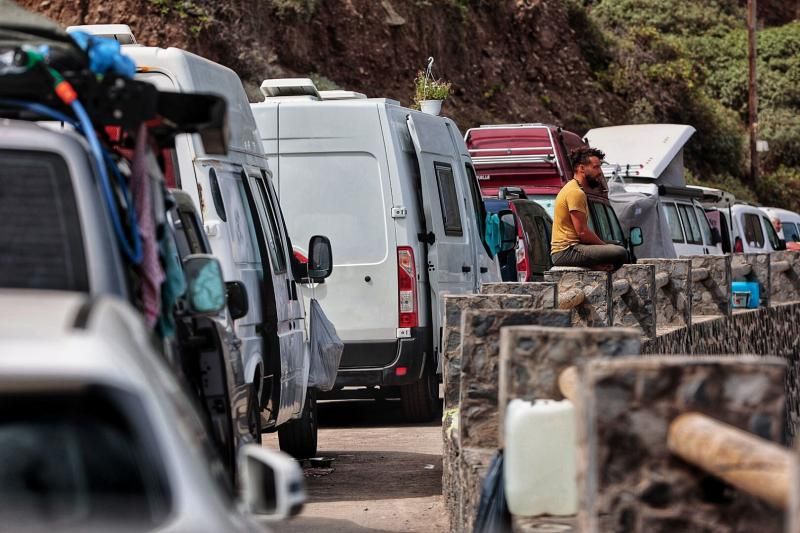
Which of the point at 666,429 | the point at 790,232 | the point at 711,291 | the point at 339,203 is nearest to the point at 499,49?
the point at 790,232

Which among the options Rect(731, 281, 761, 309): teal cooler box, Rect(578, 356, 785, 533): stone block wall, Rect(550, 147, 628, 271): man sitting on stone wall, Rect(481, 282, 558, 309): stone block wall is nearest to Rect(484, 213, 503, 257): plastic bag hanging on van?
Rect(550, 147, 628, 271): man sitting on stone wall

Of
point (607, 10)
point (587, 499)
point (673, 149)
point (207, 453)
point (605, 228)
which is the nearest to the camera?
point (207, 453)

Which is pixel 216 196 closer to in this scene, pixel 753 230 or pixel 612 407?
pixel 612 407

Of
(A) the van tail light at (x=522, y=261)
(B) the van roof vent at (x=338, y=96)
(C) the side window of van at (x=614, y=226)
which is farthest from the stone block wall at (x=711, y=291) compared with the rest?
(B) the van roof vent at (x=338, y=96)

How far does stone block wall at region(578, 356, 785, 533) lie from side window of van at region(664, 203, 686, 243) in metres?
22.6

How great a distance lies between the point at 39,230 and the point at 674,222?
22.9m

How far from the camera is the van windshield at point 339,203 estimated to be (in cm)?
1246

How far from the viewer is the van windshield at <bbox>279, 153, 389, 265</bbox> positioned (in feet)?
40.9

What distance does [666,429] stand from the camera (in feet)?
12.6

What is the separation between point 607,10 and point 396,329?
42990mm

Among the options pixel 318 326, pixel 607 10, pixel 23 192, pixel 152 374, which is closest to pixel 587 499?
pixel 152 374

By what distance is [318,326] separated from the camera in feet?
35.1

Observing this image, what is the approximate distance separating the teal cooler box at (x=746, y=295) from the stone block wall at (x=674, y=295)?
5642mm

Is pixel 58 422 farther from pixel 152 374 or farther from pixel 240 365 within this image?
pixel 240 365
